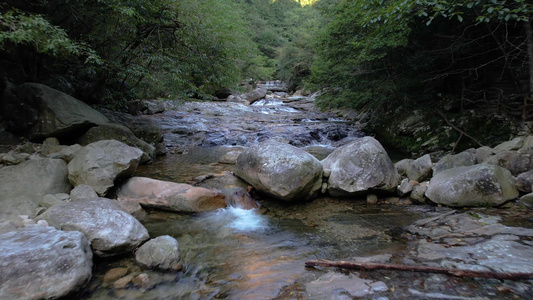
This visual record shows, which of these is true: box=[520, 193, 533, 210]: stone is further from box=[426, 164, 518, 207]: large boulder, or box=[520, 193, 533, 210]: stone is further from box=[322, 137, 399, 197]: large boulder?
box=[322, 137, 399, 197]: large boulder

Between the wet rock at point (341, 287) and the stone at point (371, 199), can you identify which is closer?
the wet rock at point (341, 287)

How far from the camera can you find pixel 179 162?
7980 millimetres

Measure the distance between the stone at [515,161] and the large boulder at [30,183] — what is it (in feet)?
26.3

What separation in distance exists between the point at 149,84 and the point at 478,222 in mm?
10182

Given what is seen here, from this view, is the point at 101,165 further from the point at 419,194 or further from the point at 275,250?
the point at 419,194

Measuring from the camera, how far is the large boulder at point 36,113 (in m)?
5.97

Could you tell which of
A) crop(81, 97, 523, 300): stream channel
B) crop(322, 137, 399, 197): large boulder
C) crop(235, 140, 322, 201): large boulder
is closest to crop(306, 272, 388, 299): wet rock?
crop(81, 97, 523, 300): stream channel

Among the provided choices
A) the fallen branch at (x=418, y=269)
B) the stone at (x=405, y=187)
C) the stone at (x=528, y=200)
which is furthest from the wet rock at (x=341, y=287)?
the stone at (x=528, y=200)

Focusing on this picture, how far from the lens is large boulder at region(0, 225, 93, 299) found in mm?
2281

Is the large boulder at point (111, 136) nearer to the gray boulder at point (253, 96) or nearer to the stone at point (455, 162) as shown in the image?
the stone at point (455, 162)

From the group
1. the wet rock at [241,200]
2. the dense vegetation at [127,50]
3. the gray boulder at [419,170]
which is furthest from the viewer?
the dense vegetation at [127,50]

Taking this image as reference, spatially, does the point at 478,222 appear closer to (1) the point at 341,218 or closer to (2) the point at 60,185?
(1) the point at 341,218

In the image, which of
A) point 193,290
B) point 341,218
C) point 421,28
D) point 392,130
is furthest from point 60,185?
point 392,130

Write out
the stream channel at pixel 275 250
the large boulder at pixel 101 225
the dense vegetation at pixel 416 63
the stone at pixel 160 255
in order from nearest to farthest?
the stream channel at pixel 275 250
the stone at pixel 160 255
the large boulder at pixel 101 225
the dense vegetation at pixel 416 63
